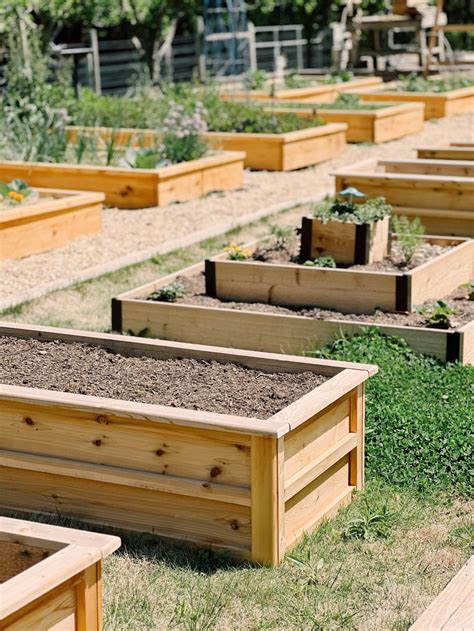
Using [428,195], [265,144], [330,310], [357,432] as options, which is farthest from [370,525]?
[265,144]

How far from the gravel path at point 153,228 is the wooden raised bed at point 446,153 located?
1244mm

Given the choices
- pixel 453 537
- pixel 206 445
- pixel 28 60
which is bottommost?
pixel 453 537

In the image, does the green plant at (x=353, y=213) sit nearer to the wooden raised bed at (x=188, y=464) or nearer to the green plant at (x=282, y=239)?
the green plant at (x=282, y=239)

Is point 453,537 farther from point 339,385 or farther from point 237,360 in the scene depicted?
point 237,360

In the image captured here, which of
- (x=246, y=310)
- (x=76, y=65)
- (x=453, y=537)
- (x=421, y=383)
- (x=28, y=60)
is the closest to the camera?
(x=453, y=537)

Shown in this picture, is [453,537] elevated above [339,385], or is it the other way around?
[339,385]

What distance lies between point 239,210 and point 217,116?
12.1 feet

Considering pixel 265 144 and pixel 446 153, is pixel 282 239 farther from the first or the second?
pixel 265 144

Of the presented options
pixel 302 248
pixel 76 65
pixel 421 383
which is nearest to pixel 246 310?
pixel 302 248

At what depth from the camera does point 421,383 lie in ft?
19.0

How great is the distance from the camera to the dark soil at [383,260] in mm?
7367

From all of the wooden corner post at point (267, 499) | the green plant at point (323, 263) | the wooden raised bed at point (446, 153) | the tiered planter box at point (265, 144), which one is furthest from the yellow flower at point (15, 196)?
the wooden corner post at point (267, 499)

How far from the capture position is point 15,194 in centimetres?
926

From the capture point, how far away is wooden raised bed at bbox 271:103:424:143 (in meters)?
15.0
